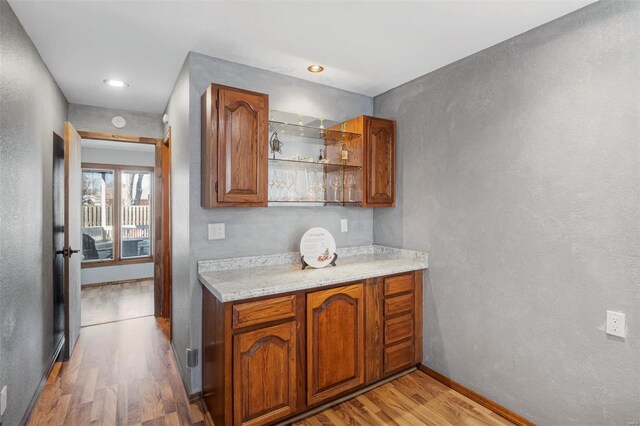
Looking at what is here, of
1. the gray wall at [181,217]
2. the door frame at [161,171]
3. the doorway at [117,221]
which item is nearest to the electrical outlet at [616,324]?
the gray wall at [181,217]

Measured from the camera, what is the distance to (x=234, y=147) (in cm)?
215

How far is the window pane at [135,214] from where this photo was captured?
5.99 meters

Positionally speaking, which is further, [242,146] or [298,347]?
[242,146]

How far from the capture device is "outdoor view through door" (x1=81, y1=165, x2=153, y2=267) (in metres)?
5.71

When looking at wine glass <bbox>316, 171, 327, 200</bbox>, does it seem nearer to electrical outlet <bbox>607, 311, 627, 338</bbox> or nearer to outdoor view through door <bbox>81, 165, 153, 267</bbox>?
electrical outlet <bbox>607, 311, 627, 338</bbox>

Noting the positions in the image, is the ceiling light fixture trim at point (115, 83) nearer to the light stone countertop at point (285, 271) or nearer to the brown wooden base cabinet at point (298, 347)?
the light stone countertop at point (285, 271)

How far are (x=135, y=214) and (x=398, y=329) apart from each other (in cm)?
547

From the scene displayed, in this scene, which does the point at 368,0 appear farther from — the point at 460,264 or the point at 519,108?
the point at 460,264

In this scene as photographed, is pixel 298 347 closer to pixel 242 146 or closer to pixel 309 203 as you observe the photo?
pixel 309 203

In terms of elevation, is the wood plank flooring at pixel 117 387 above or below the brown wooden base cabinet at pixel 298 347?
below

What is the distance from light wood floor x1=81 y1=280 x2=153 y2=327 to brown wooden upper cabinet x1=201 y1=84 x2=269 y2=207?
288cm

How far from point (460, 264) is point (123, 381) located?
9.12 ft

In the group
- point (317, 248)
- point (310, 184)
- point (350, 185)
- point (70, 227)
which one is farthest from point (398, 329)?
point (70, 227)

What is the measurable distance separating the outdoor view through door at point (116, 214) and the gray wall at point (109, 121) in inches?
93.7
